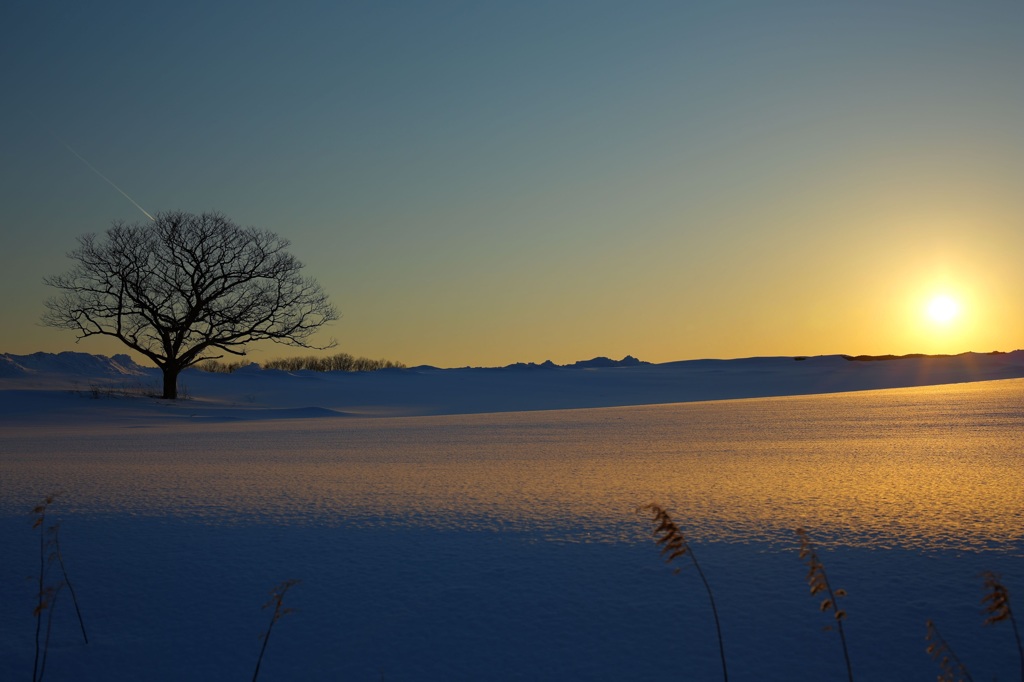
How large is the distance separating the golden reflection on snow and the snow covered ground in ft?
0.11

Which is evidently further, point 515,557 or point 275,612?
point 515,557

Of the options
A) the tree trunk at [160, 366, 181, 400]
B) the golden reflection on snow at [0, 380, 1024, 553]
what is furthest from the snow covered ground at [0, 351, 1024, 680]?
the tree trunk at [160, 366, 181, 400]

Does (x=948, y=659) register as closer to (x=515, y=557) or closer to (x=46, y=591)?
(x=515, y=557)

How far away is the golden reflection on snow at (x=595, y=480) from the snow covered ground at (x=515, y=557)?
3 centimetres

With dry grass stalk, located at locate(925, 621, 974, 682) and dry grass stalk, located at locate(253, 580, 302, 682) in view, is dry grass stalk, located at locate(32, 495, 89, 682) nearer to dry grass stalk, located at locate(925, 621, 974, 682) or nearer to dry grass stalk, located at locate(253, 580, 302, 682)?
dry grass stalk, located at locate(253, 580, 302, 682)

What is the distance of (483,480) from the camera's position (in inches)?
246

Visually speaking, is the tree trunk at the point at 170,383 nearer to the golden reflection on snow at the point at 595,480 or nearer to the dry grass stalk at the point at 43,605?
the golden reflection on snow at the point at 595,480

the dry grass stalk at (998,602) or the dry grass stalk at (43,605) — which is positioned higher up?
the dry grass stalk at (998,602)

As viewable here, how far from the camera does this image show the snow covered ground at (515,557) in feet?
A: 9.57

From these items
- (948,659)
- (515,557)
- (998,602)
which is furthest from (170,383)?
(998,602)

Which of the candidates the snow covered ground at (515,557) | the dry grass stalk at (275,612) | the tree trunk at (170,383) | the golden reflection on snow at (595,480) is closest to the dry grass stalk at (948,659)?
the snow covered ground at (515,557)

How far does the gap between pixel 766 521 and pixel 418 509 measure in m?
2.11

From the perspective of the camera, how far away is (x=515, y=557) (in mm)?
3900

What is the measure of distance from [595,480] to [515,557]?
230cm
